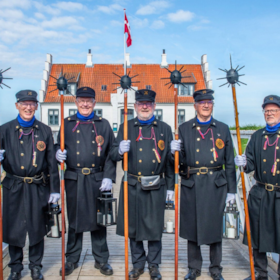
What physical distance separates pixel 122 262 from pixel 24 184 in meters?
1.77

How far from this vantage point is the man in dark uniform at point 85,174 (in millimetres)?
4215

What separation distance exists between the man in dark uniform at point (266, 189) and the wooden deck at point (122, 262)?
0.49 metres

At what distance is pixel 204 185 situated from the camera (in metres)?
3.99

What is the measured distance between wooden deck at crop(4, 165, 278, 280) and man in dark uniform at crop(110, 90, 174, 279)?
1.21 feet

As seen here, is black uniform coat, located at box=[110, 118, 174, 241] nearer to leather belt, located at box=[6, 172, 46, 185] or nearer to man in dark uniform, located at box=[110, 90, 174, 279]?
man in dark uniform, located at box=[110, 90, 174, 279]

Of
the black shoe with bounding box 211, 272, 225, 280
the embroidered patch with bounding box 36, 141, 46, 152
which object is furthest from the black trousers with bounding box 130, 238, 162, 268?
the embroidered patch with bounding box 36, 141, 46, 152

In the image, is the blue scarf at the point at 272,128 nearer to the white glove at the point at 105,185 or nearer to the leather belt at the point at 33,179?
the white glove at the point at 105,185

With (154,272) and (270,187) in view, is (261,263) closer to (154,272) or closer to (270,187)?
(270,187)

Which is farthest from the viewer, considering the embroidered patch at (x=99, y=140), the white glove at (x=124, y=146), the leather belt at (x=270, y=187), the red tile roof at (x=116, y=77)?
the red tile roof at (x=116, y=77)

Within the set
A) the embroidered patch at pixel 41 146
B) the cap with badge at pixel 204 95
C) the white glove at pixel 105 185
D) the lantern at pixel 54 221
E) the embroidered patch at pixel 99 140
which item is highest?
the cap with badge at pixel 204 95

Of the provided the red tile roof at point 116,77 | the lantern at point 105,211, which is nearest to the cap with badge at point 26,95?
the lantern at point 105,211

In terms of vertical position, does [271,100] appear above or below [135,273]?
above

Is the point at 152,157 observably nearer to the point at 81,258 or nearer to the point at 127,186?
the point at 127,186

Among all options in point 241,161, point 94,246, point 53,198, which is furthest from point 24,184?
point 241,161
